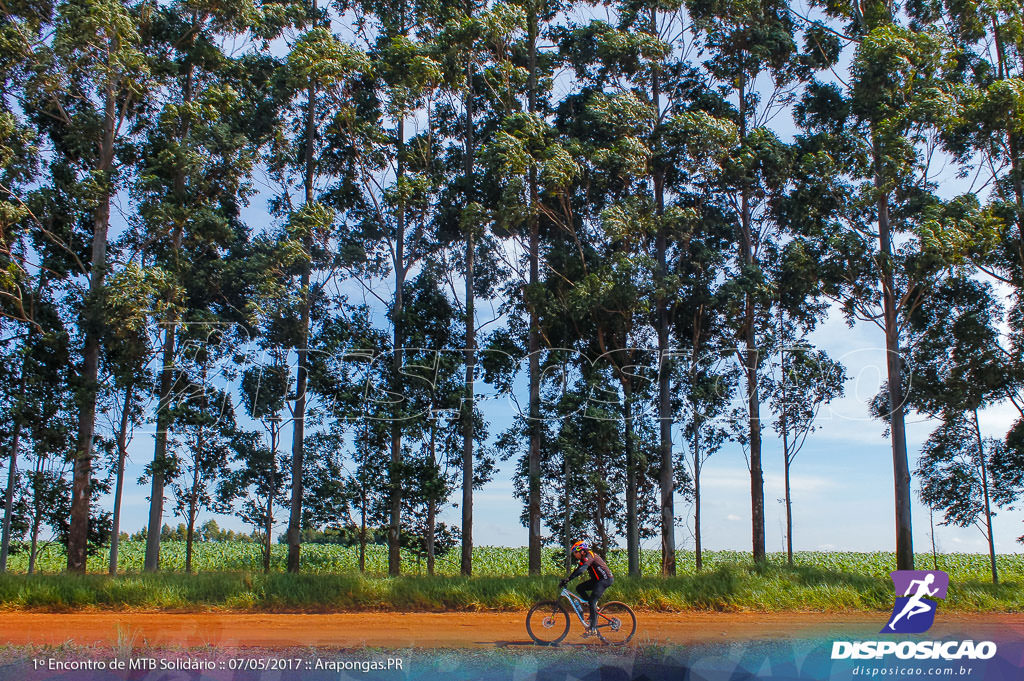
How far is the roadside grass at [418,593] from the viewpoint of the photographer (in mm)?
17828

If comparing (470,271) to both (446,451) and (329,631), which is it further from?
(329,631)

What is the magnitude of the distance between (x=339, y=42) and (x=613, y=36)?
30.9 ft

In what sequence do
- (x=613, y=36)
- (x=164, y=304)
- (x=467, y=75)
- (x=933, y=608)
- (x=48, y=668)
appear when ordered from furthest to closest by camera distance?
(x=467, y=75), (x=613, y=36), (x=164, y=304), (x=933, y=608), (x=48, y=668)

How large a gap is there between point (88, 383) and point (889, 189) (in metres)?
24.8

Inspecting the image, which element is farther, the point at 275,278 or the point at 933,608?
the point at 275,278

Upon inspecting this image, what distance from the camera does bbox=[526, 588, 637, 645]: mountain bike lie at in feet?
41.9

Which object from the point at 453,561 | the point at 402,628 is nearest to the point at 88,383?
the point at 402,628

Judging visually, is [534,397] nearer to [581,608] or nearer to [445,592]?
[445,592]

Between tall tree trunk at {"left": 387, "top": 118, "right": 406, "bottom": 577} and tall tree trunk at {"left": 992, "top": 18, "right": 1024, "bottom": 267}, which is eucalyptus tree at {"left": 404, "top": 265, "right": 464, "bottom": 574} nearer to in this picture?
tall tree trunk at {"left": 387, "top": 118, "right": 406, "bottom": 577}

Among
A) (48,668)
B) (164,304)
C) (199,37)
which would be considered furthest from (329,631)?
(199,37)

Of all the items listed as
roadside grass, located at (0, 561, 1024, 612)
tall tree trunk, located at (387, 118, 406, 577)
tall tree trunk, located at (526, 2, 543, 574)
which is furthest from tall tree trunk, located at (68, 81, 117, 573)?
tall tree trunk, located at (526, 2, 543, 574)

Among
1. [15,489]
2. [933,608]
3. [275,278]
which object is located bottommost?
[933,608]

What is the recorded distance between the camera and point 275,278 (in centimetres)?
2469

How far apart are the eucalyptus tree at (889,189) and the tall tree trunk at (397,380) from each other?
44.1 feet
